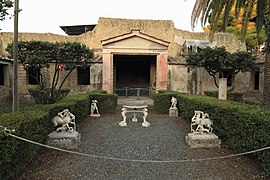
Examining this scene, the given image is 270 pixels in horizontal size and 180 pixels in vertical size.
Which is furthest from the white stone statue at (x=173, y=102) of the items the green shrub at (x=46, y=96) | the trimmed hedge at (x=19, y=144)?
the green shrub at (x=46, y=96)

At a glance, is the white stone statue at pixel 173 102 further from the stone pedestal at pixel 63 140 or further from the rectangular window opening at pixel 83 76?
the rectangular window opening at pixel 83 76

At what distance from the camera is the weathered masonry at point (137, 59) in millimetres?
17906

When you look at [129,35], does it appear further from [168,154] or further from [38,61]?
[168,154]

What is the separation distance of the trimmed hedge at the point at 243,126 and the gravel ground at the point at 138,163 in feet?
1.14

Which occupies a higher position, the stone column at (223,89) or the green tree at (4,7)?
the green tree at (4,7)

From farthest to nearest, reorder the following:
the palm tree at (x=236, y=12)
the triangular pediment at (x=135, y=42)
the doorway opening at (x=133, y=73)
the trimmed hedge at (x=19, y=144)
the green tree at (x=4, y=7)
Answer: the doorway opening at (x=133, y=73) < the triangular pediment at (x=135, y=42) < the palm tree at (x=236, y=12) < the green tree at (x=4, y=7) < the trimmed hedge at (x=19, y=144)

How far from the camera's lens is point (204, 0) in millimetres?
10430

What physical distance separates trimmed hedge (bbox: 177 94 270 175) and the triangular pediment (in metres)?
11.5

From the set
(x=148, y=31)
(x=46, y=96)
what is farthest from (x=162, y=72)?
(x=46, y=96)

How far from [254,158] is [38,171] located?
164 inches

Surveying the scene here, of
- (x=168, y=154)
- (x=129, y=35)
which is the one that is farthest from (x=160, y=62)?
(x=168, y=154)

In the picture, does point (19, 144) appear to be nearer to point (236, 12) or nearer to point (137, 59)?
point (236, 12)

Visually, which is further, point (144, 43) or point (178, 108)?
point (144, 43)

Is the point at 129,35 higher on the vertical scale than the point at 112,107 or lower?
higher
